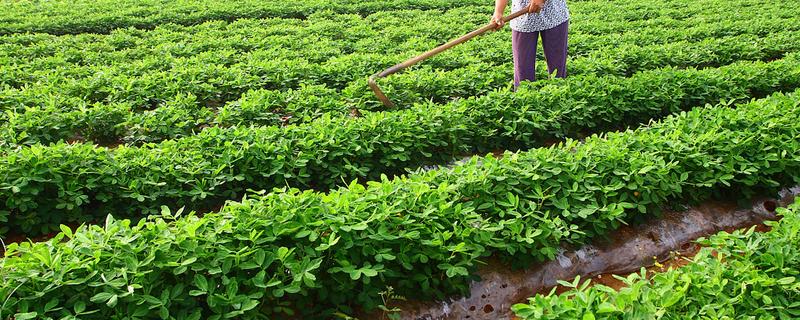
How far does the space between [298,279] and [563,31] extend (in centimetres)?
Result: 453

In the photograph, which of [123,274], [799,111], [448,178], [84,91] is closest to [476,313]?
[448,178]

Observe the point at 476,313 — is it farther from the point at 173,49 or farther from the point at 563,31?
the point at 173,49

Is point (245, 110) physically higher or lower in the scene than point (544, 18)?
lower

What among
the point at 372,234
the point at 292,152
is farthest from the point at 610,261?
the point at 292,152

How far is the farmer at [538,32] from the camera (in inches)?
243

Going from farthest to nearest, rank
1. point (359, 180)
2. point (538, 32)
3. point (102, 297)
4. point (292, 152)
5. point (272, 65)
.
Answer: point (272, 65)
point (538, 32)
point (359, 180)
point (292, 152)
point (102, 297)

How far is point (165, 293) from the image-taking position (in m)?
2.58

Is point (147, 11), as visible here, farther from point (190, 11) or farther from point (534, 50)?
point (534, 50)

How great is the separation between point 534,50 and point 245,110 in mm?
2923

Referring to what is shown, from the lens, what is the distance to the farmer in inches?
243

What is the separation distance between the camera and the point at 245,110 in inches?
223

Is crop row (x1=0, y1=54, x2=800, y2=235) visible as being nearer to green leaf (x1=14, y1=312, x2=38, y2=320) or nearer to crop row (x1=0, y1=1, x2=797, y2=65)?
green leaf (x1=14, y1=312, x2=38, y2=320)

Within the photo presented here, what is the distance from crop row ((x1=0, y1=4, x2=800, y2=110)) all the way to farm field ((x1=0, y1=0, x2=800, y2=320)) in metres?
0.04

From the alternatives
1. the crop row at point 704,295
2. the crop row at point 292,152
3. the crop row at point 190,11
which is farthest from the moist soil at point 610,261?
the crop row at point 190,11
